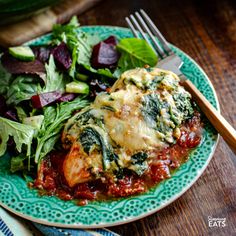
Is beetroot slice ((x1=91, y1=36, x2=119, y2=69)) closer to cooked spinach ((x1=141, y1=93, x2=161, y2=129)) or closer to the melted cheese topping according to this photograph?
the melted cheese topping

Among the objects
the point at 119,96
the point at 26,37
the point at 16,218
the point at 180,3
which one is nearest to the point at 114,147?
the point at 119,96

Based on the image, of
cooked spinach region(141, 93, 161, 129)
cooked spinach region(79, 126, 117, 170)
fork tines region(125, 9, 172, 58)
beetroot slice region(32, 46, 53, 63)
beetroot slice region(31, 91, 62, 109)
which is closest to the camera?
cooked spinach region(79, 126, 117, 170)

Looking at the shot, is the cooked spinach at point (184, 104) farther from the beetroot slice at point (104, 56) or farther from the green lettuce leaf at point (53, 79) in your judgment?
the green lettuce leaf at point (53, 79)

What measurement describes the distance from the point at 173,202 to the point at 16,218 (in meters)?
1.05

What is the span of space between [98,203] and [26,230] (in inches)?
20.1

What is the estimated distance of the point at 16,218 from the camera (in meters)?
2.91

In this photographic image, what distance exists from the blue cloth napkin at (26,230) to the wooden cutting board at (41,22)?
2105mm

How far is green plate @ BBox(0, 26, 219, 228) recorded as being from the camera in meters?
2.72

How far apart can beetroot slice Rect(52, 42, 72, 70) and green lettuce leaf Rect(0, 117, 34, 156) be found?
0.67 meters

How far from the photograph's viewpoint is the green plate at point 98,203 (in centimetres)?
272

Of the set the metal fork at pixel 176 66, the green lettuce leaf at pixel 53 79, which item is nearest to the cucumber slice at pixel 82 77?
the green lettuce leaf at pixel 53 79

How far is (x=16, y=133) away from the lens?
302 cm

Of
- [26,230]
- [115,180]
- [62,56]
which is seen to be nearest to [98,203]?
[115,180]

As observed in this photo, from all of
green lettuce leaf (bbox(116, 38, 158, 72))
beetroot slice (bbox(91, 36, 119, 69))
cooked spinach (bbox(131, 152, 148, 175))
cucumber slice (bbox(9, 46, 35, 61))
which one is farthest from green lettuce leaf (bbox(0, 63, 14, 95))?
cooked spinach (bbox(131, 152, 148, 175))
